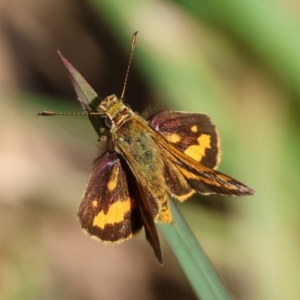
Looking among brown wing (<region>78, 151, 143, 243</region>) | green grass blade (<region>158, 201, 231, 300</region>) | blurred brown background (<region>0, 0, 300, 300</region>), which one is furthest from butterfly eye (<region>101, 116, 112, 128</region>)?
blurred brown background (<region>0, 0, 300, 300</region>)

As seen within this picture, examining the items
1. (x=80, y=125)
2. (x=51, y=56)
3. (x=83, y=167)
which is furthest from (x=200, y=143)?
(x=51, y=56)

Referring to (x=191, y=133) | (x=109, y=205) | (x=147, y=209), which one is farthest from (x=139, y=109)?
(x=147, y=209)

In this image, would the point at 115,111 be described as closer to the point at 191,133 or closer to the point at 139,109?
the point at 191,133

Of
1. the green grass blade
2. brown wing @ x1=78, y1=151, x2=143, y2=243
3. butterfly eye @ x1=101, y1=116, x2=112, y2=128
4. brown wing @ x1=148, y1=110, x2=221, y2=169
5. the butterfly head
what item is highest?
brown wing @ x1=148, y1=110, x2=221, y2=169

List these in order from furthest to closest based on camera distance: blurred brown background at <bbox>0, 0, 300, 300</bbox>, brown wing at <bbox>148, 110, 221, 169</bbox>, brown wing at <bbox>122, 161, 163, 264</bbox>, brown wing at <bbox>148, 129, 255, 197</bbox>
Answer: blurred brown background at <bbox>0, 0, 300, 300</bbox>
brown wing at <bbox>148, 110, 221, 169</bbox>
brown wing at <bbox>148, 129, 255, 197</bbox>
brown wing at <bbox>122, 161, 163, 264</bbox>

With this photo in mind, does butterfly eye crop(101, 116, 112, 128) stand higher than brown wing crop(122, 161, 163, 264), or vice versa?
butterfly eye crop(101, 116, 112, 128)

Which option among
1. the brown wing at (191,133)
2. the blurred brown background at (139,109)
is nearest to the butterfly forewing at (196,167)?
the brown wing at (191,133)

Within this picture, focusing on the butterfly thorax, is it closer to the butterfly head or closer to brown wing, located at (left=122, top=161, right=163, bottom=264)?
the butterfly head
